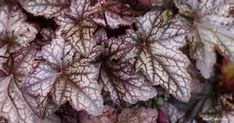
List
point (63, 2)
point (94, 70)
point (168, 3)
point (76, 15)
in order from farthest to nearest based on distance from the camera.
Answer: point (168, 3), point (63, 2), point (76, 15), point (94, 70)

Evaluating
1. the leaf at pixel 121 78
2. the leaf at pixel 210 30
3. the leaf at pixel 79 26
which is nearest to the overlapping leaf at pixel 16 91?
the leaf at pixel 79 26

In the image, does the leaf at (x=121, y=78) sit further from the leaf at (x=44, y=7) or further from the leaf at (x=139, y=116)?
the leaf at (x=44, y=7)

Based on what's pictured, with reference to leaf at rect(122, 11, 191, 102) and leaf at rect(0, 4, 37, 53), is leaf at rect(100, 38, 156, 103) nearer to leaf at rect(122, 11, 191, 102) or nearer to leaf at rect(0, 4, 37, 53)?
leaf at rect(122, 11, 191, 102)

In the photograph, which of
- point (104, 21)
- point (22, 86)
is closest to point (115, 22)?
point (104, 21)

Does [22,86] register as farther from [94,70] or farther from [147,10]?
[147,10]

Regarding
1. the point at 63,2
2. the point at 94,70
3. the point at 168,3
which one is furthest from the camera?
the point at 168,3

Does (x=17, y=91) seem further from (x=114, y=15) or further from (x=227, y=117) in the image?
(x=227, y=117)
